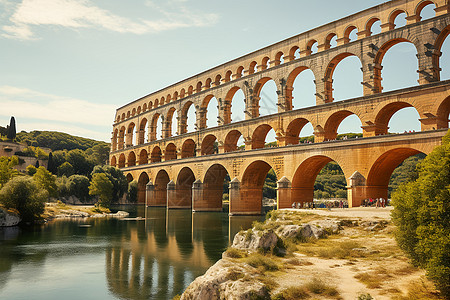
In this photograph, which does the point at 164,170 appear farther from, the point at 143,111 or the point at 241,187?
the point at 241,187

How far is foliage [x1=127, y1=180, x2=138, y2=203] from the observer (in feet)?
236

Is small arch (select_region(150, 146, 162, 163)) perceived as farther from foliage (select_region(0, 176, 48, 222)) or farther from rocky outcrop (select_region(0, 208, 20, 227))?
rocky outcrop (select_region(0, 208, 20, 227))

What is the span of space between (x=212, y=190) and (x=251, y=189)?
30.7 feet

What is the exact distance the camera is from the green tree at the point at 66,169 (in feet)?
258

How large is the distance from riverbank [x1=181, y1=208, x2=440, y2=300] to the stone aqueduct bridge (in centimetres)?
1234

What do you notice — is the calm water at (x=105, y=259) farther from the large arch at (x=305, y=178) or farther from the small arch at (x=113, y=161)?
the small arch at (x=113, y=161)

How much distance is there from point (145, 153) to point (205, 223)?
38.8 metres

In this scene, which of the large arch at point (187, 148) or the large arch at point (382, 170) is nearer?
the large arch at point (382, 170)

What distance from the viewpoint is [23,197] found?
3825 centimetres

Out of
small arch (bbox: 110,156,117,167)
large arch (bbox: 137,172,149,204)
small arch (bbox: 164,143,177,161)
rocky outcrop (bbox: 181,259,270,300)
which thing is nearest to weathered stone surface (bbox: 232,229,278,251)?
rocky outcrop (bbox: 181,259,270,300)

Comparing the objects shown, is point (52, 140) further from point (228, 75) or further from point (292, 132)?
point (292, 132)

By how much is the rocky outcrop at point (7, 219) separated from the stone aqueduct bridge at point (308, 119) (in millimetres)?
22898

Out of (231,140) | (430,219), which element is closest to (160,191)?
(231,140)

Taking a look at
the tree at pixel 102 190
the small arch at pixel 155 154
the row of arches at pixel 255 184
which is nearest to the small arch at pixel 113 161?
the small arch at pixel 155 154
